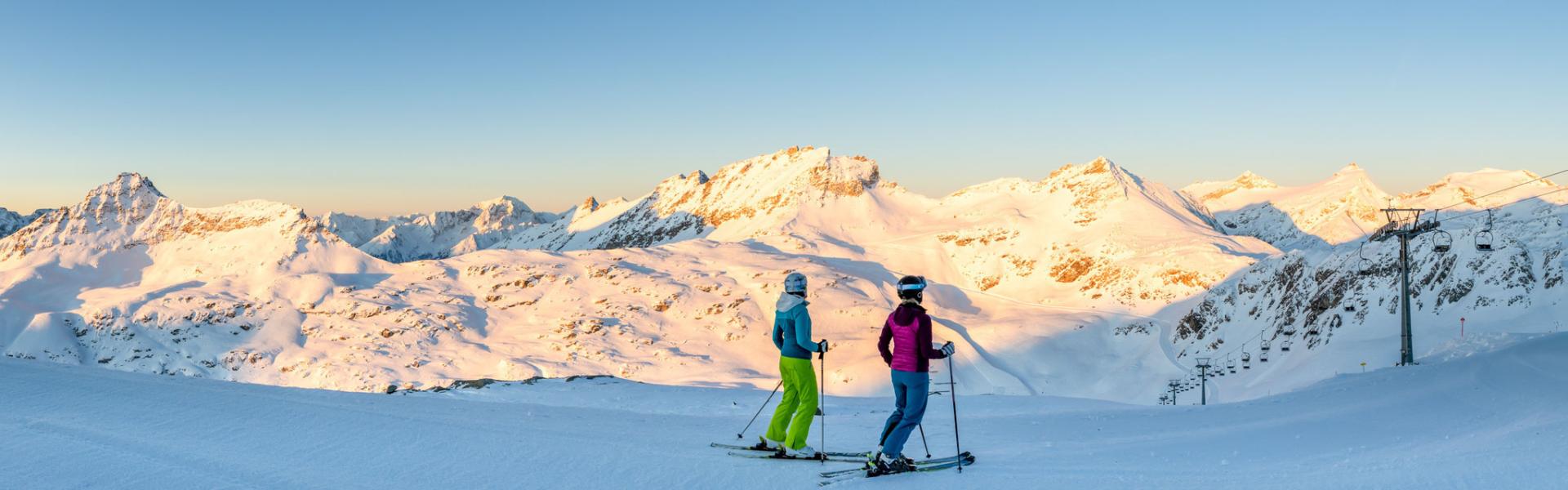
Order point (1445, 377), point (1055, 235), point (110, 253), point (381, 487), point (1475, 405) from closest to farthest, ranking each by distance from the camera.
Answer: point (381, 487) < point (1475, 405) < point (1445, 377) < point (1055, 235) < point (110, 253)

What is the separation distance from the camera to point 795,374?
11.0m

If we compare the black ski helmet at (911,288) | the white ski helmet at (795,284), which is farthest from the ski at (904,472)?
the white ski helmet at (795,284)

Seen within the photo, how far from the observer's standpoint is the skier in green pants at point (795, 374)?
35.2 ft

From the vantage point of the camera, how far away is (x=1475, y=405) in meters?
13.8

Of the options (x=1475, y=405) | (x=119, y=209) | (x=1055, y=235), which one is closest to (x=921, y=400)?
(x=1475, y=405)

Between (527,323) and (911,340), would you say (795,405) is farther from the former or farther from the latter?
(527,323)

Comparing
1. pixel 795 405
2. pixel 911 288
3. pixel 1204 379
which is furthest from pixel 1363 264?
pixel 911 288

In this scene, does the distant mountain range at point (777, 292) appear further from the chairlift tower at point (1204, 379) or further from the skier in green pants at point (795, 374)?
the skier in green pants at point (795, 374)

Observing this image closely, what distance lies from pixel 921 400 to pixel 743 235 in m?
152

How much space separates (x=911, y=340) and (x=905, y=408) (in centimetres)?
77

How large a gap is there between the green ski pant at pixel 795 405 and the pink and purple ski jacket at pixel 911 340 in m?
1.38

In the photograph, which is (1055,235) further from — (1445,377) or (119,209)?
(119,209)

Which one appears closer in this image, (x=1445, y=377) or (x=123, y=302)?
(x=1445, y=377)

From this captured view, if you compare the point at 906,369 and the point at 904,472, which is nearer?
the point at 906,369
